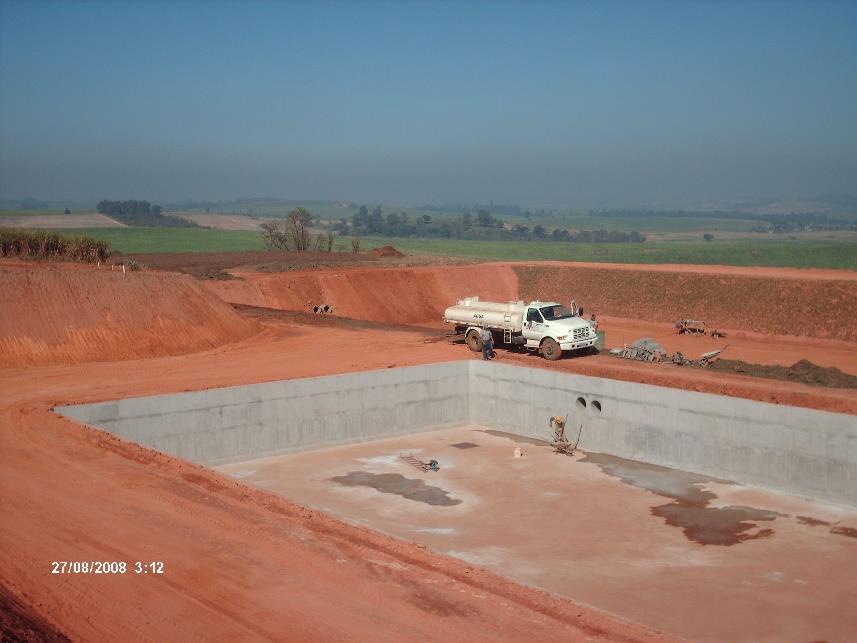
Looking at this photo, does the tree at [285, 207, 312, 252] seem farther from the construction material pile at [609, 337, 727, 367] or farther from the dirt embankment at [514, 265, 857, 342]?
the construction material pile at [609, 337, 727, 367]

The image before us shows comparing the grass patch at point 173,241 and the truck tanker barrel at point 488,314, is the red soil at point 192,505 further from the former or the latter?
the grass patch at point 173,241

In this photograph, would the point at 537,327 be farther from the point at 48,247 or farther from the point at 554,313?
the point at 48,247

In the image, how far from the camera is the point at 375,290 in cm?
5744

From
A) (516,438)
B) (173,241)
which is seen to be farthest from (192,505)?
(173,241)

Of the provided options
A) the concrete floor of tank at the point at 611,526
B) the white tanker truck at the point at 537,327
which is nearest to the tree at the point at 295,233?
the white tanker truck at the point at 537,327

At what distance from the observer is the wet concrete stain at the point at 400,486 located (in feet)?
81.8

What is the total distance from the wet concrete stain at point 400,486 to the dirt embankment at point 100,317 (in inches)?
510

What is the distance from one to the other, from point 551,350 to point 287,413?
33.3ft

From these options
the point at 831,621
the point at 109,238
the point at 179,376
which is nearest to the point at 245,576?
the point at 831,621

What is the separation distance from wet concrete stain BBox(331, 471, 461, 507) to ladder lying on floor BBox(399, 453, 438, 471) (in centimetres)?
94

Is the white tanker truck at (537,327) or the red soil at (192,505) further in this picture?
the white tanker truck at (537,327)

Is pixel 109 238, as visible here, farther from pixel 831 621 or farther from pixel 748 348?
pixel 831 621

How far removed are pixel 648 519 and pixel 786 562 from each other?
3822 mm

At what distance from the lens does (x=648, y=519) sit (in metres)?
23.7
